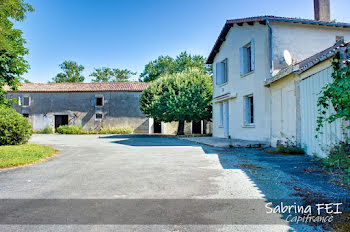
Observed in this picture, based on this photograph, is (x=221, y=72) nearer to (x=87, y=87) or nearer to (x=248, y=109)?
(x=248, y=109)

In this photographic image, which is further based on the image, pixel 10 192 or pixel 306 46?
pixel 306 46

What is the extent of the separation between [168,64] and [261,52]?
2922 cm

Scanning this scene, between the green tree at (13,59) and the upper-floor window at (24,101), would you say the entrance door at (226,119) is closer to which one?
the green tree at (13,59)

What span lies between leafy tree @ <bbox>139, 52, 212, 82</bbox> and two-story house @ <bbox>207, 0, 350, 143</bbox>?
25.4 metres

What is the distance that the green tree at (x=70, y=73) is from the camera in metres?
45.8

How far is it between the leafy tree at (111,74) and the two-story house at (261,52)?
120ft

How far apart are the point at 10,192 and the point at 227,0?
10263 millimetres

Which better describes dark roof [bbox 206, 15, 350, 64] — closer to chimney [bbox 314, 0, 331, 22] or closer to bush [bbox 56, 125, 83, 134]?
chimney [bbox 314, 0, 331, 22]

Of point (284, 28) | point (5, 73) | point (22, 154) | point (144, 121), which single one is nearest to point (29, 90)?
point (144, 121)

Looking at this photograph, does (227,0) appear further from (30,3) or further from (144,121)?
(144,121)

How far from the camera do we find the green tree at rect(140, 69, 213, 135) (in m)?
18.6

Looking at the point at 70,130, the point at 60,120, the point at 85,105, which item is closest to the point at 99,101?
the point at 85,105

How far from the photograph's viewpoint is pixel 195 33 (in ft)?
50.7

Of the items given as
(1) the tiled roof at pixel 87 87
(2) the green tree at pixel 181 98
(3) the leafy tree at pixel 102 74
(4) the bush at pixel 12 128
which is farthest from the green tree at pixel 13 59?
(3) the leafy tree at pixel 102 74
